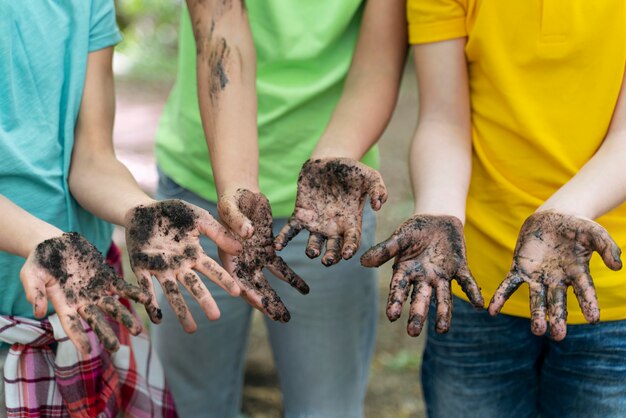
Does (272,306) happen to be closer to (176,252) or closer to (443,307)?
(176,252)

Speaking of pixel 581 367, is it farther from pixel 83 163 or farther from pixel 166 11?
pixel 166 11

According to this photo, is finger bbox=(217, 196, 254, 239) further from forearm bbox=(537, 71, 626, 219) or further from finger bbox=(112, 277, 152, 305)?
forearm bbox=(537, 71, 626, 219)

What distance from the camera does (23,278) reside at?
1.44 metres

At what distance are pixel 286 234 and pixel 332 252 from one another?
0.36 feet

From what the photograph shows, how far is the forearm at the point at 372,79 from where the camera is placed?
1930 mm

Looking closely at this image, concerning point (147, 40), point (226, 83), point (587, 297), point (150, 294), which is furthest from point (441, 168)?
point (147, 40)

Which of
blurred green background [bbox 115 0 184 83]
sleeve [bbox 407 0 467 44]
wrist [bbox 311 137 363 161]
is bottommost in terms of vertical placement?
blurred green background [bbox 115 0 184 83]

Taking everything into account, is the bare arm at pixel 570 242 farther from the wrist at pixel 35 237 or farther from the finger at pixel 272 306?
the wrist at pixel 35 237

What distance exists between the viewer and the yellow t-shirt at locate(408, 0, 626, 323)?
1610 mm

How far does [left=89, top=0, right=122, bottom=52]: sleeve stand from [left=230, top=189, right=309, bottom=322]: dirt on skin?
1.41 ft

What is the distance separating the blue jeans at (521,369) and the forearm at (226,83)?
0.56 meters

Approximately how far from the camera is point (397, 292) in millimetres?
1569

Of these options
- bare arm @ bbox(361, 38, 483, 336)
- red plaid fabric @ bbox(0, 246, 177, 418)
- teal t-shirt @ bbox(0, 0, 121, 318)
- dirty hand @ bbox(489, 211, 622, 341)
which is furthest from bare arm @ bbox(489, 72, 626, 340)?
teal t-shirt @ bbox(0, 0, 121, 318)

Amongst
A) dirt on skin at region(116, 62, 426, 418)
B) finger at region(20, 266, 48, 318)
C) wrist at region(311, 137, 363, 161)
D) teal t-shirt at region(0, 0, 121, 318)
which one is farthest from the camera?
dirt on skin at region(116, 62, 426, 418)
